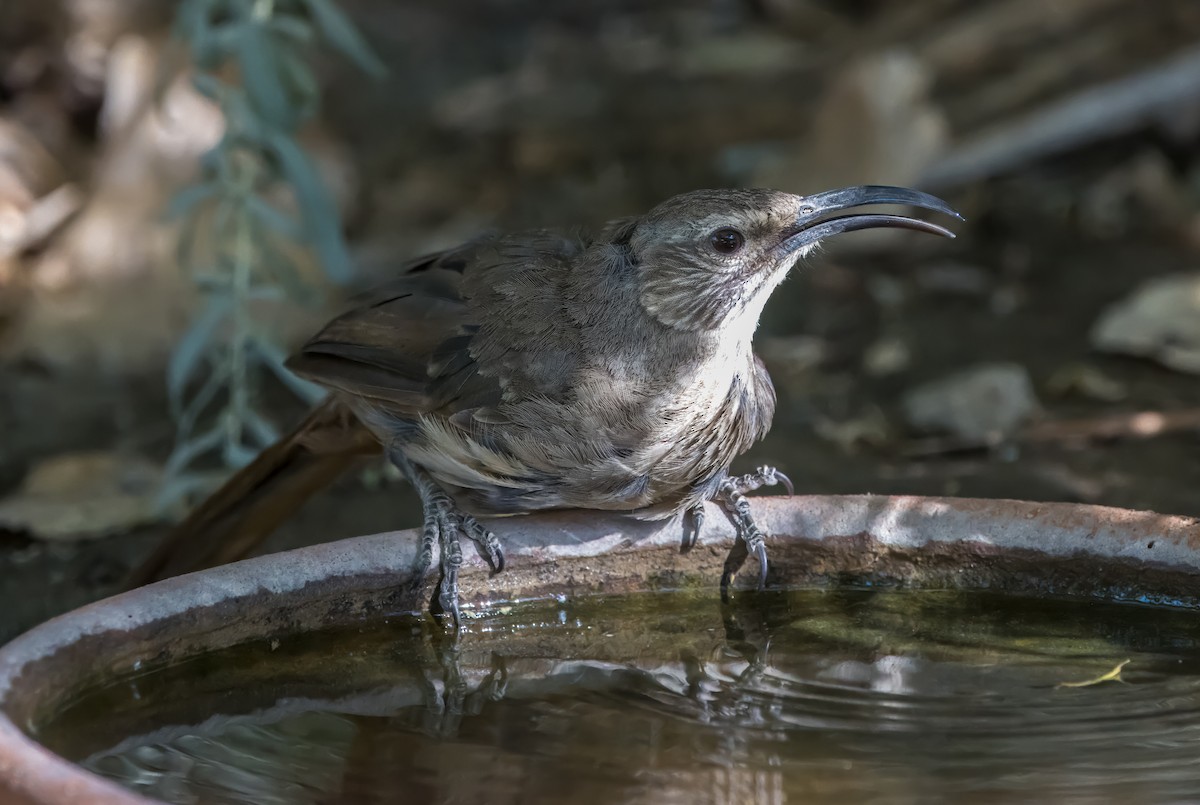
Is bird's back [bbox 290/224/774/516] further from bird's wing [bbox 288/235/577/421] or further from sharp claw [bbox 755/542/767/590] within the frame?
sharp claw [bbox 755/542/767/590]

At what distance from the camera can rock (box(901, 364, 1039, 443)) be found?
517 cm

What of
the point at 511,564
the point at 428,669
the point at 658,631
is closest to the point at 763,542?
the point at 658,631

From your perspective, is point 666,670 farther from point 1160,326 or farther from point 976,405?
point 1160,326

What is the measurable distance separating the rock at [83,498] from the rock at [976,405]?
2541mm

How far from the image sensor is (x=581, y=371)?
3283mm

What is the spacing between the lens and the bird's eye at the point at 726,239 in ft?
10.9

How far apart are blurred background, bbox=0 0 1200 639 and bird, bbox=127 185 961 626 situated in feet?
3.68

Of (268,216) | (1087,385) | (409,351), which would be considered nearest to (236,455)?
(268,216)

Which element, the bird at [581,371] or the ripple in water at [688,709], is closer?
the ripple in water at [688,709]

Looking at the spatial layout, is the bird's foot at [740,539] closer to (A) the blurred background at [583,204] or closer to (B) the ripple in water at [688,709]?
(B) the ripple in water at [688,709]

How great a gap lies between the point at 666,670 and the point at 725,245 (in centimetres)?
94

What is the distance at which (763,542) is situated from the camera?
3111 mm

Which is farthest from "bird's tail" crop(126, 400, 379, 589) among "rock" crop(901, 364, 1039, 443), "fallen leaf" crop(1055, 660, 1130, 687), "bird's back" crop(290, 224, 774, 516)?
"rock" crop(901, 364, 1039, 443)

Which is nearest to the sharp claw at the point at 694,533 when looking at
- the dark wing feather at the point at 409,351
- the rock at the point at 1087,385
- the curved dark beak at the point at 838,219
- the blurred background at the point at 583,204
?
the dark wing feather at the point at 409,351
